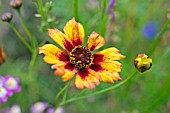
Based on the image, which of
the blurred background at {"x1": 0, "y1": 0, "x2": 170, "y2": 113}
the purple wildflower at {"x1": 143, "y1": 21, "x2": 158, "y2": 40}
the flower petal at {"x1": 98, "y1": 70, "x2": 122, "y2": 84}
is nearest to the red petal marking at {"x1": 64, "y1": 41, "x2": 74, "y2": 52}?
the flower petal at {"x1": 98, "y1": 70, "x2": 122, "y2": 84}

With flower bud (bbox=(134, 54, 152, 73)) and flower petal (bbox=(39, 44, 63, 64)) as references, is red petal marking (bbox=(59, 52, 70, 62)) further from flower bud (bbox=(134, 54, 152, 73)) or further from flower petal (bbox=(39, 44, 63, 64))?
flower bud (bbox=(134, 54, 152, 73))

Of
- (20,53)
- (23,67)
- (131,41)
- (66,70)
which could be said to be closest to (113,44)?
(131,41)

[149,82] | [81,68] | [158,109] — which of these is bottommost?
[158,109]

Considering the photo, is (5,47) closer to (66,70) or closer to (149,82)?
(149,82)

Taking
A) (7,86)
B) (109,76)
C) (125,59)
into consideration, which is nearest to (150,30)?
(125,59)

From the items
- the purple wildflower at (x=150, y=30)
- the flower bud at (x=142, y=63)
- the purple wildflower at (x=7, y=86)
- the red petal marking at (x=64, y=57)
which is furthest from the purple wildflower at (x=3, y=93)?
the purple wildflower at (x=150, y=30)

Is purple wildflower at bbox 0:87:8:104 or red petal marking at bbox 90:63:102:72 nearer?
red petal marking at bbox 90:63:102:72
